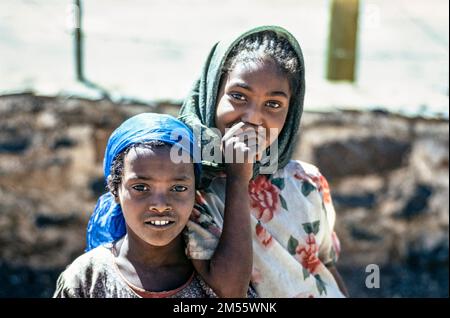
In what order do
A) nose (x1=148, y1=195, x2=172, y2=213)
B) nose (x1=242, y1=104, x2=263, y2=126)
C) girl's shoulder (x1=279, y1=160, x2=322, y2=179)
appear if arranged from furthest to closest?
girl's shoulder (x1=279, y1=160, x2=322, y2=179) < nose (x1=242, y1=104, x2=263, y2=126) < nose (x1=148, y1=195, x2=172, y2=213)

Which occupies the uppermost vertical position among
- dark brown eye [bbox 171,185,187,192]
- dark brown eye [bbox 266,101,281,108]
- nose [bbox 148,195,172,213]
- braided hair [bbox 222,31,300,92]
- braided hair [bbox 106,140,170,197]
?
braided hair [bbox 222,31,300,92]

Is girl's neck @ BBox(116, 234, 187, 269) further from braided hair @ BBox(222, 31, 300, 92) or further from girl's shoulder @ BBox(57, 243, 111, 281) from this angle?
braided hair @ BBox(222, 31, 300, 92)

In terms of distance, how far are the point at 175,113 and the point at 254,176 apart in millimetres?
1587

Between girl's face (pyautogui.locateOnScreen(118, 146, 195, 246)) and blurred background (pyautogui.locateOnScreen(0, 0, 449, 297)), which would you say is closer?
girl's face (pyautogui.locateOnScreen(118, 146, 195, 246))

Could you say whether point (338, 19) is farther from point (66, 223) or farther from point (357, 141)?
point (66, 223)

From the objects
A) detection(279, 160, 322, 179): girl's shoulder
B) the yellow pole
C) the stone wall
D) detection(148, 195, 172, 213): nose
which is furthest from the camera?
the yellow pole

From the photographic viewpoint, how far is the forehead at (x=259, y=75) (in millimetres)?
2109

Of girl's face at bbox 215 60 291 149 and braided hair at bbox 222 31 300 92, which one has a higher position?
braided hair at bbox 222 31 300 92

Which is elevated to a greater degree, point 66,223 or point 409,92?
point 409,92

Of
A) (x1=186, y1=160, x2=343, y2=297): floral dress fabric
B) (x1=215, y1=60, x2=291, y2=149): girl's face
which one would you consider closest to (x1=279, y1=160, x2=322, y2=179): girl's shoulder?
(x1=186, y1=160, x2=343, y2=297): floral dress fabric

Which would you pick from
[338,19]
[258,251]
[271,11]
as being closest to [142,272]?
[258,251]

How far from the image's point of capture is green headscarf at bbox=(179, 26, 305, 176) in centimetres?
215

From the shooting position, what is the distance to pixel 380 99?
4125mm

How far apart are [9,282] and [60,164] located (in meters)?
0.60
